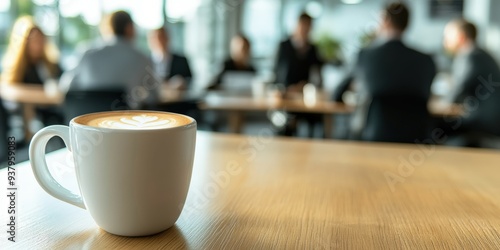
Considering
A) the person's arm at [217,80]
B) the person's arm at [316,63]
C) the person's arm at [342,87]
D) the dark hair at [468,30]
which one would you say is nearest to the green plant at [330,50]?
the person's arm at [316,63]

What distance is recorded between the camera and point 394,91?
2676mm

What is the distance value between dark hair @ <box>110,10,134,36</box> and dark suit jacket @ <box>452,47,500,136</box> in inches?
81.0

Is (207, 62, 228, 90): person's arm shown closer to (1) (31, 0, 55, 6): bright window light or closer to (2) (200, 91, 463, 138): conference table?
(2) (200, 91, 463, 138): conference table

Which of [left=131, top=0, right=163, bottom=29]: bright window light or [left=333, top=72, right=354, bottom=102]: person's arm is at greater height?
[left=131, top=0, right=163, bottom=29]: bright window light

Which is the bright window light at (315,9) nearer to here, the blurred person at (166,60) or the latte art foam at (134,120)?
the blurred person at (166,60)

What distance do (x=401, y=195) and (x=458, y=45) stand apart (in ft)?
10.9

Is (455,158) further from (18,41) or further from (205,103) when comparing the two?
(18,41)

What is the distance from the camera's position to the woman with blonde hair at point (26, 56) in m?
3.91

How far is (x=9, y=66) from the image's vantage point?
399 centimetres

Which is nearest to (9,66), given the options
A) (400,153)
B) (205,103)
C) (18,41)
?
(18,41)

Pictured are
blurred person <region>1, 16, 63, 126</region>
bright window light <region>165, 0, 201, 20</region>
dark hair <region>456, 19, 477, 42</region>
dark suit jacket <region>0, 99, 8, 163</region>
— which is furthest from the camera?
bright window light <region>165, 0, 201, 20</region>

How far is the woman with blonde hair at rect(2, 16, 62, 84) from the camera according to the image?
12.8ft

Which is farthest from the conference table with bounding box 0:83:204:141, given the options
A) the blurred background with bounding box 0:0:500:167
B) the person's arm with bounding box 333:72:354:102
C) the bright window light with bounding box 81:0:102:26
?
the bright window light with bounding box 81:0:102:26

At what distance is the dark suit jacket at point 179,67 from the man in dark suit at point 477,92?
269cm
